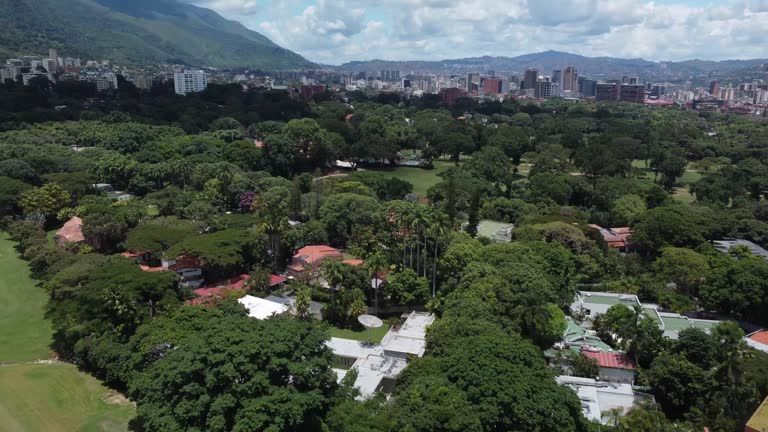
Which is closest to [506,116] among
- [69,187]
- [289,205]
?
[289,205]

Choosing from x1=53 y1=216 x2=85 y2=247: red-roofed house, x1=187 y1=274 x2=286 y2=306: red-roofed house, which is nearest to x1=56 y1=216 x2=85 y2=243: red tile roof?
x1=53 y1=216 x2=85 y2=247: red-roofed house

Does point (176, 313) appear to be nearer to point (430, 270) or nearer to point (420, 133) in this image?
point (430, 270)

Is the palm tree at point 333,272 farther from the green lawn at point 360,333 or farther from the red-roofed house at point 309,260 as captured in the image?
the red-roofed house at point 309,260

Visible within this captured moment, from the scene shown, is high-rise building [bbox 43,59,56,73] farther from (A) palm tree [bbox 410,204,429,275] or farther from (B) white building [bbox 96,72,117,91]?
(A) palm tree [bbox 410,204,429,275]

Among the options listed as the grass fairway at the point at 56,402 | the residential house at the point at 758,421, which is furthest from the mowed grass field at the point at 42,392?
the residential house at the point at 758,421

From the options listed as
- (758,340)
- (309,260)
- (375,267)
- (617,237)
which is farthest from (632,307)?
(309,260)

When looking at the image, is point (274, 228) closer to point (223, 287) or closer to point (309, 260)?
point (309, 260)
